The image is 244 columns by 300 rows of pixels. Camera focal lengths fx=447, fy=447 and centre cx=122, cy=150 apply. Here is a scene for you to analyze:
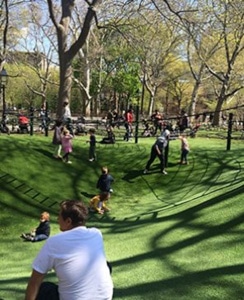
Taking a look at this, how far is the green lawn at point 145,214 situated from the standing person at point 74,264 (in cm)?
237

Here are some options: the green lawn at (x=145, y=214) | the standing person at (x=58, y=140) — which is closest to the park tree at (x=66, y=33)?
the standing person at (x=58, y=140)

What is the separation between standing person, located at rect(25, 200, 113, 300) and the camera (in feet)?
9.59

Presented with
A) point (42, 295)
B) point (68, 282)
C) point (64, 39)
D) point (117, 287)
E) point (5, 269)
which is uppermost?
point (64, 39)

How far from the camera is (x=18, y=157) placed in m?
13.5

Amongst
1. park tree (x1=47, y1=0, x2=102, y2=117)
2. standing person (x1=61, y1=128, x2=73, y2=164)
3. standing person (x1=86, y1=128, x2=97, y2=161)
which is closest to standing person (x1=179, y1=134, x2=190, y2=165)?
standing person (x1=86, y1=128, x2=97, y2=161)

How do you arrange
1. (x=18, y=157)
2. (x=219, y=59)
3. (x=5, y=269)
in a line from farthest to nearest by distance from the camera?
(x=219, y=59)
(x=18, y=157)
(x=5, y=269)

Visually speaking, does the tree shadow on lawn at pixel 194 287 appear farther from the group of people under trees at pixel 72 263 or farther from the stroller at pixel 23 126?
the stroller at pixel 23 126

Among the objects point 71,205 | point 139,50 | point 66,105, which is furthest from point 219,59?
point 71,205

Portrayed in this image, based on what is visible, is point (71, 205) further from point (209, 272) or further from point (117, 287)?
point (209, 272)

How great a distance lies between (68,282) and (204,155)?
13.1m

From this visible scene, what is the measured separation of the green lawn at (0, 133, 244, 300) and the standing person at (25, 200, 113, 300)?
7.78 ft

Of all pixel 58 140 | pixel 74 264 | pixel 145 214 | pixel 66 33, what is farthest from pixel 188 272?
pixel 66 33

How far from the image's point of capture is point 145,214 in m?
10.5

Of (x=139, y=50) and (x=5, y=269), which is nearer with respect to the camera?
(x=5, y=269)
